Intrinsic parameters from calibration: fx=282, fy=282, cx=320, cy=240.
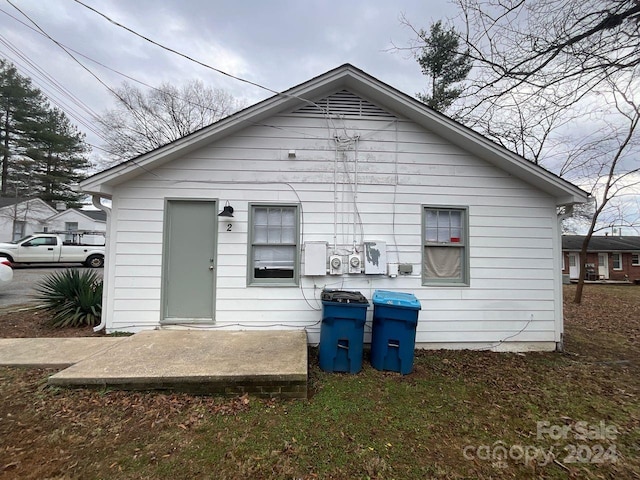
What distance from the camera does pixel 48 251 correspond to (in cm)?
1473

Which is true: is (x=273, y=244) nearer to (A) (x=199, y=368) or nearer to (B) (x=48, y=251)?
(A) (x=199, y=368)

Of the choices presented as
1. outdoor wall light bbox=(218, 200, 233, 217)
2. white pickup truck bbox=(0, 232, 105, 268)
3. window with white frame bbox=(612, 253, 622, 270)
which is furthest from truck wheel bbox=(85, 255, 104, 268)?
window with white frame bbox=(612, 253, 622, 270)

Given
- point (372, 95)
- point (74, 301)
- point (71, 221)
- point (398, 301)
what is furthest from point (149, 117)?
point (398, 301)

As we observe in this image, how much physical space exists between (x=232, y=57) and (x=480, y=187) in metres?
6.71

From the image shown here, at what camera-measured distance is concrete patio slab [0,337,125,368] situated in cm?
361

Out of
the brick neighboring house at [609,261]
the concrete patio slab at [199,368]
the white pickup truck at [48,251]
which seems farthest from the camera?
the brick neighboring house at [609,261]

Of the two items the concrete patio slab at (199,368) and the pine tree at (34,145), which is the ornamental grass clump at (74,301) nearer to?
the concrete patio slab at (199,368)

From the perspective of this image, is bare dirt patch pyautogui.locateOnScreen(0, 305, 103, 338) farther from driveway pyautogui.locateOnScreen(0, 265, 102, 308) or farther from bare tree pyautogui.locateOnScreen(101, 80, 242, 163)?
bare tree pyautogui.locateOnScreen(101, 80, 242, 163)

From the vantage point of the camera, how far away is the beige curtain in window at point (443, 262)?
512 cm

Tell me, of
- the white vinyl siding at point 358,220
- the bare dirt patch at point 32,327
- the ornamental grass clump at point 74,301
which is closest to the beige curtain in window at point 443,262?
the white vinyl siding at point 358,220

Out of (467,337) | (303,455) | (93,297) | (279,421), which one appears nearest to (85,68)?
(93,297)

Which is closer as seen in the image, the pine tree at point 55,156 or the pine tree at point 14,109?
the pine tree at point 14,109

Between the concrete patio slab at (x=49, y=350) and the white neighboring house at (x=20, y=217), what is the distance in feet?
76.9

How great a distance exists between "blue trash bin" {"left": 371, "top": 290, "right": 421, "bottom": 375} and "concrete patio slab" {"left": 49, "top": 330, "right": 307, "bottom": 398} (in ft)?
3.75
